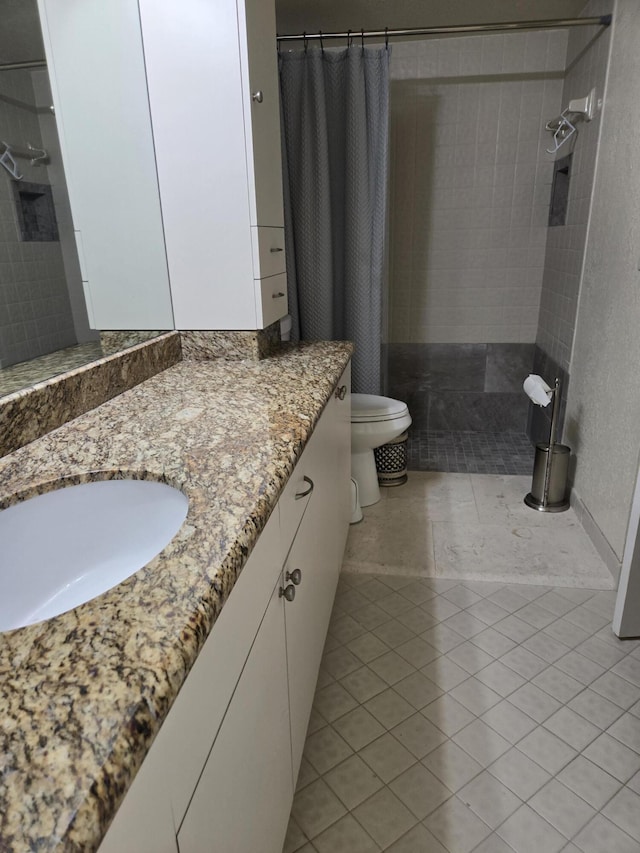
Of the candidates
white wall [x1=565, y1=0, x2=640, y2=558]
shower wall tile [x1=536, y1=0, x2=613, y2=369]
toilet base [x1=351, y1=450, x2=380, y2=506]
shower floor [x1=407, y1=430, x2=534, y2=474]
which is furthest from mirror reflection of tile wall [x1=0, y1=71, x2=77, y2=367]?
shower wall tile [x1=536, y1=0, x2=613, y2=369]

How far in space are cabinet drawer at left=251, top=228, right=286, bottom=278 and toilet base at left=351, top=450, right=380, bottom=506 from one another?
3.13ft

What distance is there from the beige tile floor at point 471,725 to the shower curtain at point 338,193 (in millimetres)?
1220

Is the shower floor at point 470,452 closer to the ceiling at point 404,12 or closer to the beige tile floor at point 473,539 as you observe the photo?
the beige tile floor at point 473,539

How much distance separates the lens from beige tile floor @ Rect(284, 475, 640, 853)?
120 cm

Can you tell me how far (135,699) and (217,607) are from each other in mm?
154

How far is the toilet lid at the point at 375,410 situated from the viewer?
2.39 m

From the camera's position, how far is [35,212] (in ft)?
4.20

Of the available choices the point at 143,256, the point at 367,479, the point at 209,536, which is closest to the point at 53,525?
the point at 209,536

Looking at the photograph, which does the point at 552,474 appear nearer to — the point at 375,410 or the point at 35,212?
the point at 375,410

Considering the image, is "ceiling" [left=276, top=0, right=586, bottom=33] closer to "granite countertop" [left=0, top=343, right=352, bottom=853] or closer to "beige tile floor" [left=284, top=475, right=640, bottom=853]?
"granite countertop" [left=0, top=343, right=352, bottom=853]

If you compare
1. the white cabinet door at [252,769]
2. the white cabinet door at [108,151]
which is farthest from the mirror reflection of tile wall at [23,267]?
the white cabinet door at [252,769]

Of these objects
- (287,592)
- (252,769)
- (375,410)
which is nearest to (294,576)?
(287,592)

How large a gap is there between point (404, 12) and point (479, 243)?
3.81 feet

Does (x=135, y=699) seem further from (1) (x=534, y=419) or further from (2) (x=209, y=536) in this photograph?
(1) (x=534, y=419)
